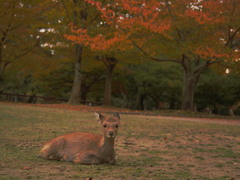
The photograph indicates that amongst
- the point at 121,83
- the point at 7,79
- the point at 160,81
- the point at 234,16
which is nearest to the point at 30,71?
the point at 7,79

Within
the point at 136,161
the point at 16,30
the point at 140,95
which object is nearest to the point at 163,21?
the point at 16,30

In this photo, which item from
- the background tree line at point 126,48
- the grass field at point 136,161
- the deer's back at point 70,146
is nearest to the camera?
the grass field at point 136,161

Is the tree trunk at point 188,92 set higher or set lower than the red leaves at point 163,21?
lower

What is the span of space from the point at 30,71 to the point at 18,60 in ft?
10.4

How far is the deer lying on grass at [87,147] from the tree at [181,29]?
17.2 meters

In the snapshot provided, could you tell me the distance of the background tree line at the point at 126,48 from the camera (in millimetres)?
23516

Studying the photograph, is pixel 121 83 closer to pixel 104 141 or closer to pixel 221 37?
pixel 221 37

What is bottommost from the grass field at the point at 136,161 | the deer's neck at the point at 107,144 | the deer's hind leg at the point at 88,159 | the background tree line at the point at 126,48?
the grass field at the point at 136,161

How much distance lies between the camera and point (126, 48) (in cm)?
2442

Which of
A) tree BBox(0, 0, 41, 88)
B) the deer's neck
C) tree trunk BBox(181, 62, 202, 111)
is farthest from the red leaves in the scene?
the deer's neck

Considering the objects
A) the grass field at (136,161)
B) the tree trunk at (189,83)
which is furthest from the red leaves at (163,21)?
the grass field at (136,161)

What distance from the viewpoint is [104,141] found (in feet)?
18.7

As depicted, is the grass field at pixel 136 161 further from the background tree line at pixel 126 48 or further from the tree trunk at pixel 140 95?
the tree trunk at pixel 140 95

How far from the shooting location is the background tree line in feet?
77.2
